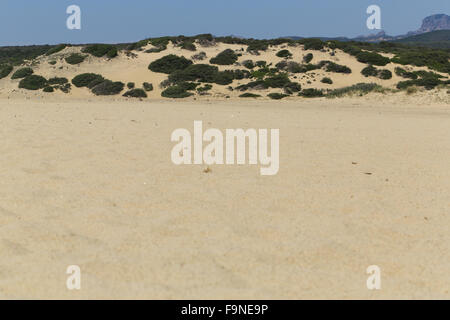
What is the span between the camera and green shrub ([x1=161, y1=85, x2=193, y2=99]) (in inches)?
1194

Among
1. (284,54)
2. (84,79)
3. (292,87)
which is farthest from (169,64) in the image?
(292,87)

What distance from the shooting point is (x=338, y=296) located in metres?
3.03

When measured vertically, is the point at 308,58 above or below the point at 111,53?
below

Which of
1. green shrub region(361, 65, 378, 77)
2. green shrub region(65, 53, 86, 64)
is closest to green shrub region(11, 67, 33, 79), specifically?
green shrub region(65, 53, 86, 64)

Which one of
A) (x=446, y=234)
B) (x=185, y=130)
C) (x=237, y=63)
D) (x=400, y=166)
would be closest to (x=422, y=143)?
(x=400, y=166)

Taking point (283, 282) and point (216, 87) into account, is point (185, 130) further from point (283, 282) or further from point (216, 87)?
point (216, 87)

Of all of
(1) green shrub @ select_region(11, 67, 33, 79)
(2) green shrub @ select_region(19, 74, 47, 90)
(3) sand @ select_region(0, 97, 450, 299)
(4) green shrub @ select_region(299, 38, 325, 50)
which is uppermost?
(4) green shrub @ select_region(299, 38, 325, 50)

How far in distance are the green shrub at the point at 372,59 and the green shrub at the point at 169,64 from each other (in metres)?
14.8

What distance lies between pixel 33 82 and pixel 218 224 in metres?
33.8

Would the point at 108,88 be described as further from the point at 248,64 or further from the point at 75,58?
the point at 248,64

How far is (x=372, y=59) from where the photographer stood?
40.3 meters

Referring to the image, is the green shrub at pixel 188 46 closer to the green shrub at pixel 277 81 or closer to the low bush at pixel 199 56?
the low bush at pixel 199 56

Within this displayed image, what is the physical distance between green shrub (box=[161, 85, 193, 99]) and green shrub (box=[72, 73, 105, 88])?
6133 millimetres

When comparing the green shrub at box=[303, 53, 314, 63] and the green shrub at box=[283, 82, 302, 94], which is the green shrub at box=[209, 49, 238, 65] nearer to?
the green shrub at box=[303, 53, 314, 63]
